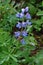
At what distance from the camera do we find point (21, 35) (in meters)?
2.50

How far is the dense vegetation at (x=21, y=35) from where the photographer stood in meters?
2.22

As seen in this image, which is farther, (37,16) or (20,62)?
(37,16)

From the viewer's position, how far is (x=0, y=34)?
2289 millimetres

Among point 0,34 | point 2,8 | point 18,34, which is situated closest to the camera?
point 0,34

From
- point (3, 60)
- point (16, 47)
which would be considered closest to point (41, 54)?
point (16, 47)

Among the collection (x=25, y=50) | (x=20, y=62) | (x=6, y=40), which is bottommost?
(x=20, y=62)

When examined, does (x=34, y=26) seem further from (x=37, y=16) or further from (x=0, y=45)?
(x=0, y=45)

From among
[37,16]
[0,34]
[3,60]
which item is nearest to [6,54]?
[3,60]

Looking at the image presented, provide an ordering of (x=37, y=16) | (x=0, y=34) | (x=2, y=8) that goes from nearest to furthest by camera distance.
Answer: (x=0, y=34) < (x=2, y=8) < (x=37, y=16)

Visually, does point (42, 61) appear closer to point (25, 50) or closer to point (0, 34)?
point (25, 50)

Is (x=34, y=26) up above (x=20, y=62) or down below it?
above

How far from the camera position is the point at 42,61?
2.32 m

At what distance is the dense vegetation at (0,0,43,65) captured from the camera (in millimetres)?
2223

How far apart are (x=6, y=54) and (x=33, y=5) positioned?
1.22m
